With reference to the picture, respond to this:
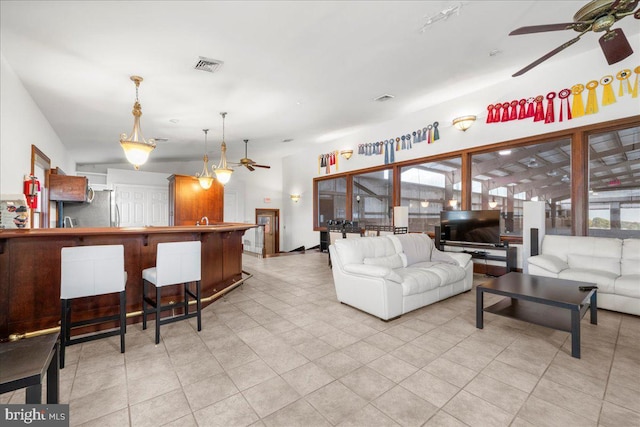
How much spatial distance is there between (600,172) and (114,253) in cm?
648

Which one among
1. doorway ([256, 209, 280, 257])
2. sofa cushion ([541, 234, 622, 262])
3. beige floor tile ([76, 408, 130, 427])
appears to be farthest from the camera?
doorway ([256, 209, 280, 257])

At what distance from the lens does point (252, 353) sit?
99.7 inches

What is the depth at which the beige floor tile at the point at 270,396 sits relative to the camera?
182 cm

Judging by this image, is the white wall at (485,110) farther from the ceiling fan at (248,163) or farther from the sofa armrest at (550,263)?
the ceiling fan at (248,163)

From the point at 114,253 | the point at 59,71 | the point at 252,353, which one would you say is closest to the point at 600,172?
the point at 252,353

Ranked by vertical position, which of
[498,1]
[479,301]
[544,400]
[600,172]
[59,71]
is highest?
[498,1]

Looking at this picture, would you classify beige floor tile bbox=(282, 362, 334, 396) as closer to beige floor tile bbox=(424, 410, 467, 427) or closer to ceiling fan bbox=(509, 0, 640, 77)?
beige floor tile bbox=(424, 410, 467, 427)

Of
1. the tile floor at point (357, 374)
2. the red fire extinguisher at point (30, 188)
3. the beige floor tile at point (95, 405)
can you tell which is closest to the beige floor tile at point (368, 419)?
the tile floor at point (357, 374)

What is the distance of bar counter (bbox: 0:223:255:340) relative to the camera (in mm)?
2586

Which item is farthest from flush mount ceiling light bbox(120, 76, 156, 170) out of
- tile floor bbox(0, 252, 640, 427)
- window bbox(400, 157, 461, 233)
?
window bbox(400, 157, 461, 233)

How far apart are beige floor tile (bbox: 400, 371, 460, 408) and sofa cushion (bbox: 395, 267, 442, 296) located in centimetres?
124

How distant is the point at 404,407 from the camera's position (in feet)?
5.99

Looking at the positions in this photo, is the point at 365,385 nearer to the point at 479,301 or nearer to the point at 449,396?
the point at 449,396

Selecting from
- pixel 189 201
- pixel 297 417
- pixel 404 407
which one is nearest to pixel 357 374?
pixel 404 407
